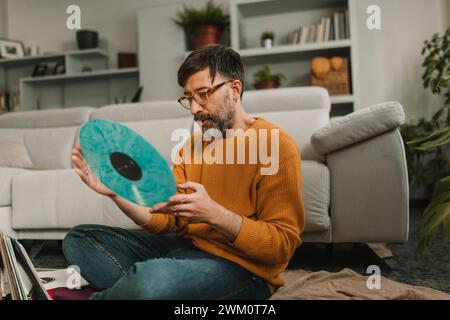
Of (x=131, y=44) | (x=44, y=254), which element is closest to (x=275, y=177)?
(x=44, y=254)

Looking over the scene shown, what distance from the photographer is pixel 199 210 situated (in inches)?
31.0

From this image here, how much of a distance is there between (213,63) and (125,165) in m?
0.39

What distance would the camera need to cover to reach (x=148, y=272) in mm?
809

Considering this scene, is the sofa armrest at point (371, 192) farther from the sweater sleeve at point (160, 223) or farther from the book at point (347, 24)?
the book at point (347, 24)

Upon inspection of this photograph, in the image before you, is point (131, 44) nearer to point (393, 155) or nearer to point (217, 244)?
point (393, 155)

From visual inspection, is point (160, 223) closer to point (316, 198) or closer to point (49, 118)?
point (316, 198)

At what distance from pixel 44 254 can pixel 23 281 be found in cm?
124

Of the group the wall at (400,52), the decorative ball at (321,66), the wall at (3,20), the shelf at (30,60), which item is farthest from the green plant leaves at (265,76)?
the wall at (3,20)

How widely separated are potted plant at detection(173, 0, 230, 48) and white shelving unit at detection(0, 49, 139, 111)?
0.74 m

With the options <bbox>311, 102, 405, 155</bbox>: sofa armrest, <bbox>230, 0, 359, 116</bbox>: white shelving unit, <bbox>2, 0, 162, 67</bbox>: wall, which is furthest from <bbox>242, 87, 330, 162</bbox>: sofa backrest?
<bbox>2, 0, 162, 67</bbox>: wall

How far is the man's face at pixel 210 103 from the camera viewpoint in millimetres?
990

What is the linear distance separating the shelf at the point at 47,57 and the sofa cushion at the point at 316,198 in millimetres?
3260

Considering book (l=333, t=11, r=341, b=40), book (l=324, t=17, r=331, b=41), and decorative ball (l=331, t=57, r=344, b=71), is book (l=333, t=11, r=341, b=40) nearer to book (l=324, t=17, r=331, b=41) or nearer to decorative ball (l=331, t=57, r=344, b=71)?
book (l=324, t=17, r=331, b=41)

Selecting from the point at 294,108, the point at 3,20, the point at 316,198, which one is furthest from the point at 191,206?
the point at 3,20
